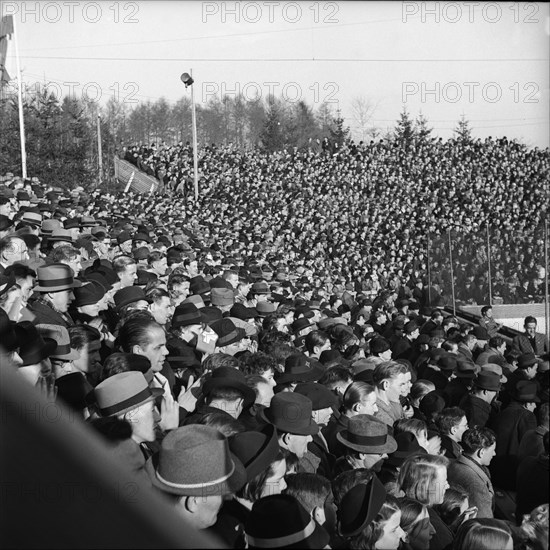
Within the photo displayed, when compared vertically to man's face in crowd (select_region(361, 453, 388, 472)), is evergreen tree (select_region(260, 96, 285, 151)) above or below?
above

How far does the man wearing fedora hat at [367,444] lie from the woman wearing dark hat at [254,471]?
101cm

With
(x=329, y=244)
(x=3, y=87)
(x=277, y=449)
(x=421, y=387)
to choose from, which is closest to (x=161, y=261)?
(x=421, y=387)

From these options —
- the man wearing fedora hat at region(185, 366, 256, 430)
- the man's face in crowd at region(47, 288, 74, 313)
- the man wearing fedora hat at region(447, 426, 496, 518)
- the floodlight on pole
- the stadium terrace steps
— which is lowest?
the man wearing fedora hat at region(447, 426, 496, 518)

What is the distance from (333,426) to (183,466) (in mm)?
2610

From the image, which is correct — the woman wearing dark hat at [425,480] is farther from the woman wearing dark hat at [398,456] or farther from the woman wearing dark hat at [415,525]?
the woman wearing dark hat at [415,525]

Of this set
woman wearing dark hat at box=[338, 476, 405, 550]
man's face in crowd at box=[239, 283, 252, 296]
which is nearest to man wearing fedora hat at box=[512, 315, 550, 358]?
man's face in crowd at box=[239, 283, 252, 296]

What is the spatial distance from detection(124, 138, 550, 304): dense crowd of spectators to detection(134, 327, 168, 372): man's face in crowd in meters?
15.9

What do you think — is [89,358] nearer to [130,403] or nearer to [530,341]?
[130,403]

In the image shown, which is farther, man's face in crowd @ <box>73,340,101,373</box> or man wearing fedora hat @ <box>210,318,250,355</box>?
man wearing fedora hat @ <box>210,318,250,355</box>

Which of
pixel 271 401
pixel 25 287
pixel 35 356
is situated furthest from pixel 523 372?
pixel 35 356

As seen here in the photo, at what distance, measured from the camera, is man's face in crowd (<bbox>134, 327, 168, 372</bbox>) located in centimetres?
434

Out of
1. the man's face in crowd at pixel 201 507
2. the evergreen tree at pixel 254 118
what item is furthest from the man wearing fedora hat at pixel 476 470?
the evergreen tree at pixel 254 118

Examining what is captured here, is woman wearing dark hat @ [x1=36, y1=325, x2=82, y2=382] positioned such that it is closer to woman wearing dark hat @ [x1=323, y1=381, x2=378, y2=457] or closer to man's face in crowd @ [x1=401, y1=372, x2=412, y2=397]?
woman wearing dark hat @ [x1=323, y1=381, x2=378, y2=457]

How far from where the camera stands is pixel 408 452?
439cm
